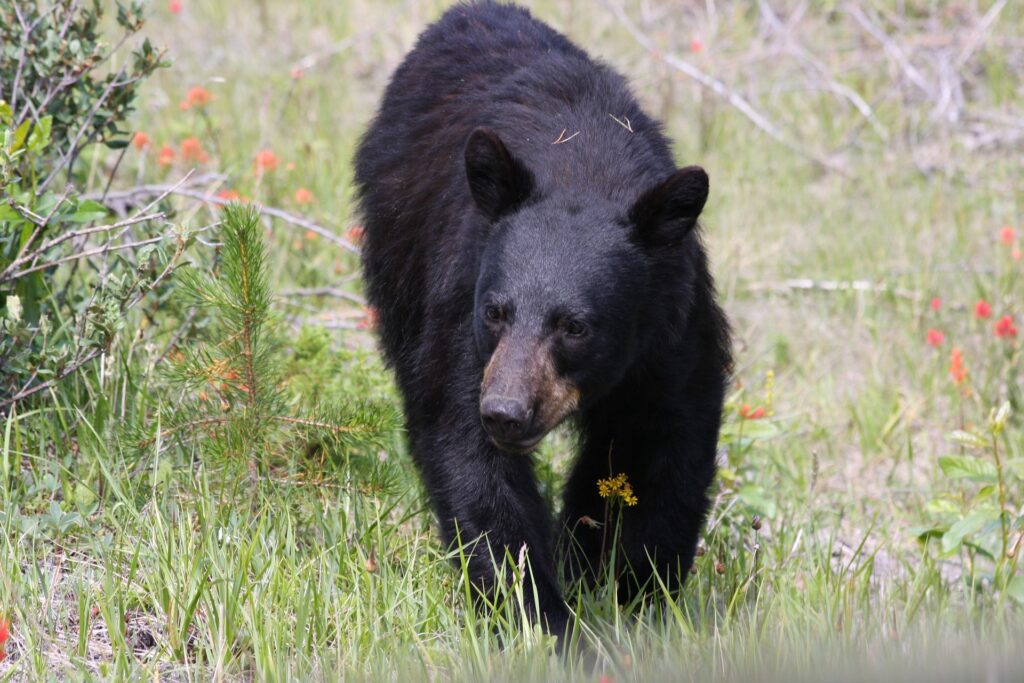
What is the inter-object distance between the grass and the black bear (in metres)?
0.26

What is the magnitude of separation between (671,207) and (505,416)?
76 cm

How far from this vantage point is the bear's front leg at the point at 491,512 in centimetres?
340

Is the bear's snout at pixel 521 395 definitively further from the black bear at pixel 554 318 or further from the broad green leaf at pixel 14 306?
the broad green leaf at pixel 14 306

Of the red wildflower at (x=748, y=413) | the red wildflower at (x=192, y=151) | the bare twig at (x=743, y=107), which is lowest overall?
the red wildflower at (x=748, y=413)

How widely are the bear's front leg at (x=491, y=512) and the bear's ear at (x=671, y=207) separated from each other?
0.69m

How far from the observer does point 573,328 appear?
326cm

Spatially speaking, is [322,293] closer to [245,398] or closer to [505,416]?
[245,398]

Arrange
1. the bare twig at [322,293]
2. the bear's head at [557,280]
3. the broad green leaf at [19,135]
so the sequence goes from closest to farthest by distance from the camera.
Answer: the bear's head at [557,280] < the broad green leaf at [19,135] < the bare twig at [322,293]

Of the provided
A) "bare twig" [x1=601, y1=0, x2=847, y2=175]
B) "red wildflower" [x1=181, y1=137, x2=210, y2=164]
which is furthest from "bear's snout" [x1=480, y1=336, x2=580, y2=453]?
"bare twig" [x1=601, y1=0, x2=847, y2=175]

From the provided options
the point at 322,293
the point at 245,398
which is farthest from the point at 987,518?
the point at 322,293

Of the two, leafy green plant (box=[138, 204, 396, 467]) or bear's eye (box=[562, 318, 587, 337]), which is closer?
bear's eye (box=[562, 318, 587, 337])

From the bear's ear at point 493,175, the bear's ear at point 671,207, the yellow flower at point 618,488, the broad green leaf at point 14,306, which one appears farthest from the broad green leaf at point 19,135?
the yellow flower at point 618,488

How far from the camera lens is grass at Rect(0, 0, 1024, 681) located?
3.08 m

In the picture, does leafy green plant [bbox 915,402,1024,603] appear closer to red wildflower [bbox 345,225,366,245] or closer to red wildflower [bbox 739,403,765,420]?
red wildflower [bbox 739,403,765,420]
